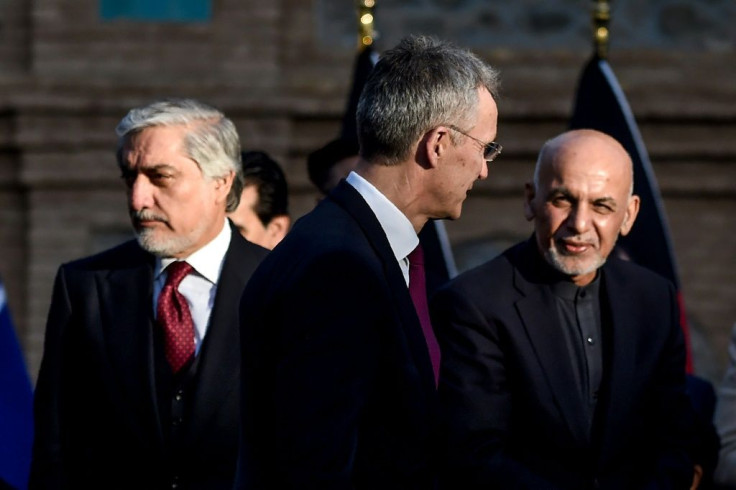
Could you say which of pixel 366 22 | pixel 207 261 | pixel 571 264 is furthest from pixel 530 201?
pixel 366 22

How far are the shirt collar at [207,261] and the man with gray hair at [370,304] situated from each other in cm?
123

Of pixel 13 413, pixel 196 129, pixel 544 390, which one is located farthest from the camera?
pixel 13 413

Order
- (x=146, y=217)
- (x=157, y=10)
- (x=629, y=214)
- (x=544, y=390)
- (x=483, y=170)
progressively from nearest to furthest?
(x=483, y=170)
(x=544, y=390)
(x=146, y=217)
(x=629, y=214)
(x=157, y=10)

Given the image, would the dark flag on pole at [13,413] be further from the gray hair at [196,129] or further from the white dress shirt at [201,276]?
the gray hair at [196,129]

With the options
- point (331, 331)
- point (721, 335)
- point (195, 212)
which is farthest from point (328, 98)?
point (331, 331)

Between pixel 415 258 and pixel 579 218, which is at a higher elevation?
pixel 415 258

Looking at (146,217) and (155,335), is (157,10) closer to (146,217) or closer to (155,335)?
(146,217)

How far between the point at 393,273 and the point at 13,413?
276 centimetres

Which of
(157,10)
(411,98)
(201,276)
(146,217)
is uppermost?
(411,98)

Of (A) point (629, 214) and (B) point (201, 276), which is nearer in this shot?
(B) point (201, 276)

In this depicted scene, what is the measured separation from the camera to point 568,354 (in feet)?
13.0

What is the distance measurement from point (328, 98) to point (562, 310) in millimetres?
4552

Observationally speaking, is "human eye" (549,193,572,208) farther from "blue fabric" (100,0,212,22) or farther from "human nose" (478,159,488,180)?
"blue fabric" (100,0,212,22)

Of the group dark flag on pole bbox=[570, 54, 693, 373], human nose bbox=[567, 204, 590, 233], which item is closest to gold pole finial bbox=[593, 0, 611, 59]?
dark flag on pole bbox=[570, 54, 693, 373]
